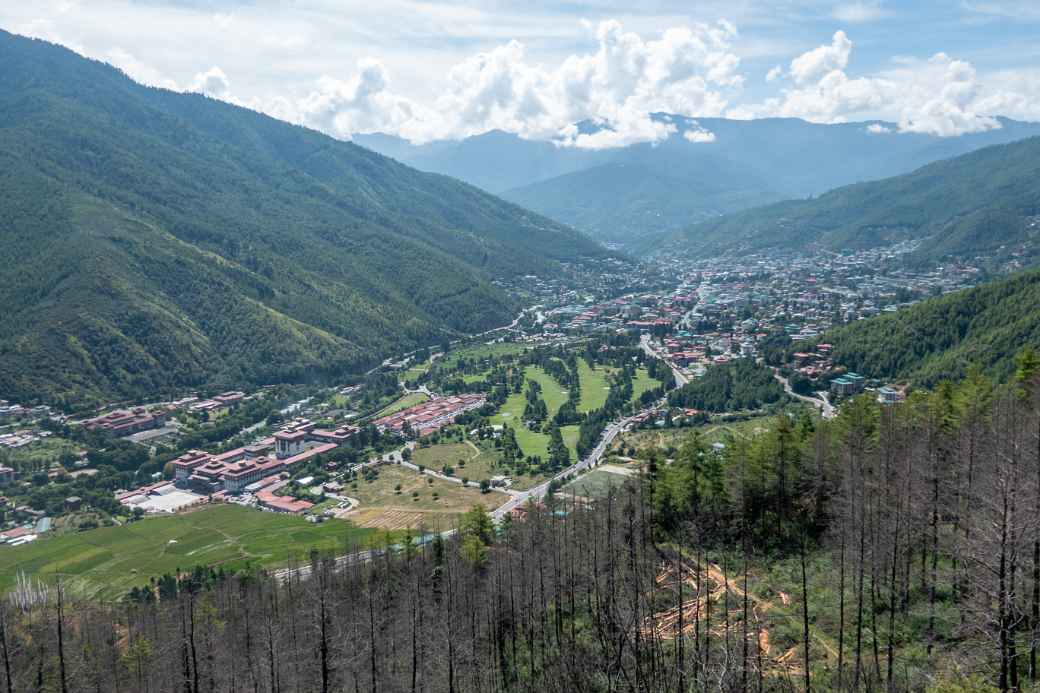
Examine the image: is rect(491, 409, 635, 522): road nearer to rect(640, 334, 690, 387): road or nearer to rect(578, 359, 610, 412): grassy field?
rect(578, 359, 610, 412): grassy field

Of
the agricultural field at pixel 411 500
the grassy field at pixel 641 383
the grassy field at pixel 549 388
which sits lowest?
the agricultural field at pixel 411 500

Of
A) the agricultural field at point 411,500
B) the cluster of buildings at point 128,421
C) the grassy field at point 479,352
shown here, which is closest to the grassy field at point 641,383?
the grassy field at point 479,352

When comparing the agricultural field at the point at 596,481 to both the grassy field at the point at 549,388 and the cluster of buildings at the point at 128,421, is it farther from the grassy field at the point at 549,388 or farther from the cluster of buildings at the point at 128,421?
the cluster of buildings at the point at 128,421

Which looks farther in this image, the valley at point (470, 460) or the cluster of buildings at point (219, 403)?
the cluster of buildings at point (219, 403)

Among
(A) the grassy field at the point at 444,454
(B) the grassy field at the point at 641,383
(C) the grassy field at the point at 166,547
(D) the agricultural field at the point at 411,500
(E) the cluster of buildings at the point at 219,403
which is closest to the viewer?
(C) the grassy field at the point at 166,547

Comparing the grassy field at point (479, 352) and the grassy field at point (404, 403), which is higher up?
the grassy field at point (479, 352)

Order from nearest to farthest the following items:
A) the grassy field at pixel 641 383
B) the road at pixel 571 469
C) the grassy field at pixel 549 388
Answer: the road at pixel 571 469 < the grassy field at pixel 549 388 < the grassy field at pixel 641 383

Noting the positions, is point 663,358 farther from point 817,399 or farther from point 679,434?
point 679,434
